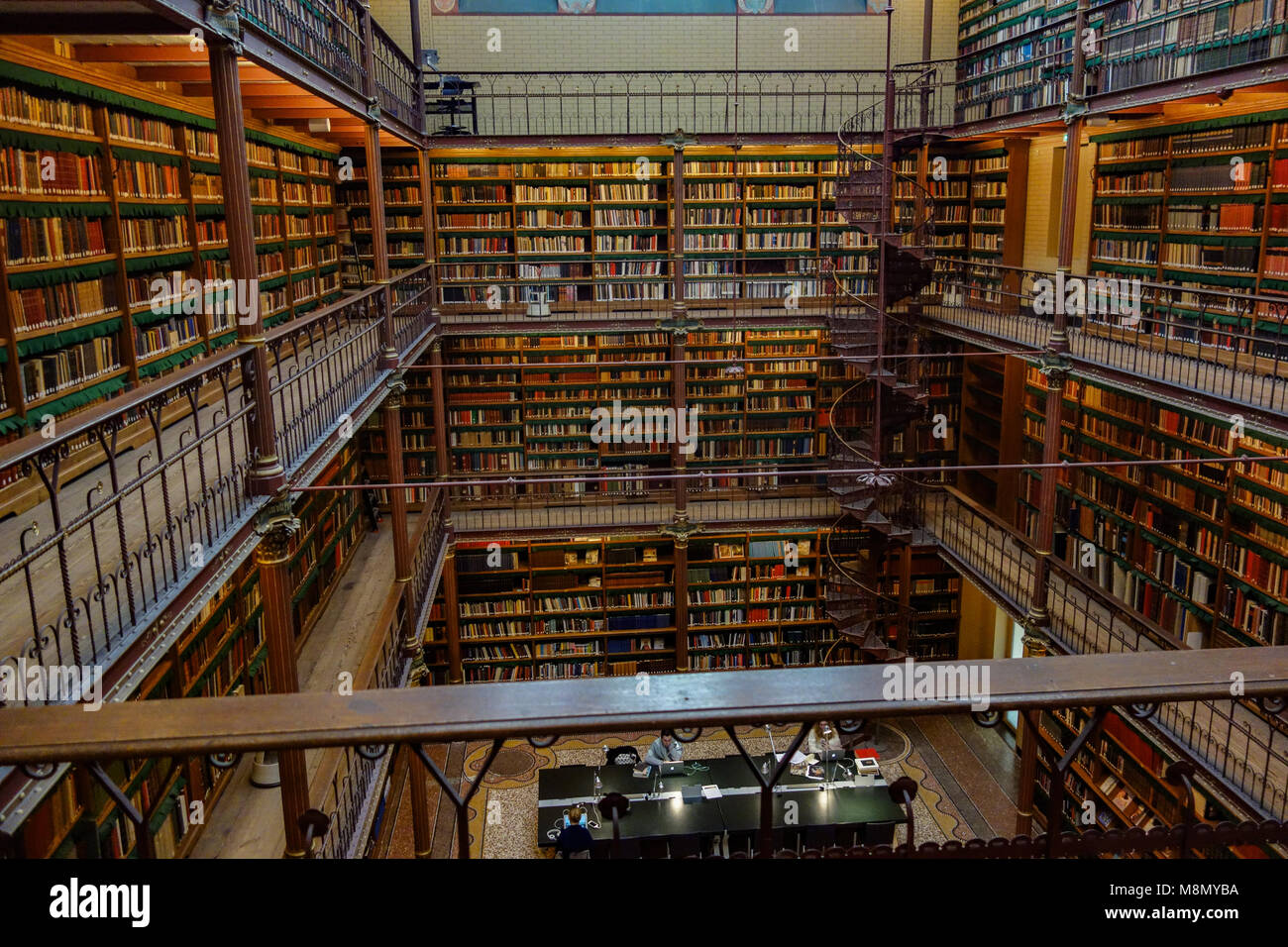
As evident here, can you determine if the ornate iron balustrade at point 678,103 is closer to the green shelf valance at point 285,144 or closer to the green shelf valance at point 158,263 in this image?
the green shelf valance at point 285,144

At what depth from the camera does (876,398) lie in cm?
860

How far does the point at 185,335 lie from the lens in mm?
5793

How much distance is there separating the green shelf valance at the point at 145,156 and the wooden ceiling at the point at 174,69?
0.37 meters

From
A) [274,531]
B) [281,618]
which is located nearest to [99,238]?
[274,531]

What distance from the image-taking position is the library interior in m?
2.69

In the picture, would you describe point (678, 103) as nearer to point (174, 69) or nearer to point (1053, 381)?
point (1053, 381)

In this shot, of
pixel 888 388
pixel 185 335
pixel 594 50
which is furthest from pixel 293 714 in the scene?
pixel 594 50

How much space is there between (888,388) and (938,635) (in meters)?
2.87

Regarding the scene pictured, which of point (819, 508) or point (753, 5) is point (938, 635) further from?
point (753, 5)

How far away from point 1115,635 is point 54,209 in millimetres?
6801

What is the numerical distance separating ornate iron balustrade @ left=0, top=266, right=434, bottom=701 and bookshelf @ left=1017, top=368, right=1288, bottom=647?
602cm
